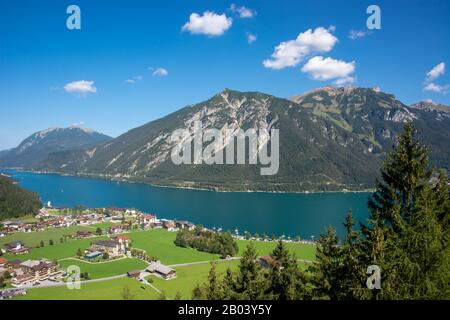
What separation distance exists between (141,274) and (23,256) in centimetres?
1983

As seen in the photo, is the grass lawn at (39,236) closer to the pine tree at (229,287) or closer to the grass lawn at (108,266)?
the grass lawn at (108,266)

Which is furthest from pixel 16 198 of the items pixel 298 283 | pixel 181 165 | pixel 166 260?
pixel 181 165

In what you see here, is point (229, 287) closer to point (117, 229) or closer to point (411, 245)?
point (411, 245)

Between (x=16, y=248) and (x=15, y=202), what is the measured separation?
3480 cm

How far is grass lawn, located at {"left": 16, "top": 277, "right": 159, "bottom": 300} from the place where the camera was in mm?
31953

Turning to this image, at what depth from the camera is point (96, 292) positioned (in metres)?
33.6

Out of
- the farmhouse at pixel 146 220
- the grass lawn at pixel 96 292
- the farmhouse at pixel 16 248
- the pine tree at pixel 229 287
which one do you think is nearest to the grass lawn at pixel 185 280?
the grass lawn at pixel 96 292

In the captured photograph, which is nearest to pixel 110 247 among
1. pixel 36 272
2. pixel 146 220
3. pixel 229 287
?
pixel 36 272

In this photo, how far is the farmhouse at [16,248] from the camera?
51281 millimetres

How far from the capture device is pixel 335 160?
648ft

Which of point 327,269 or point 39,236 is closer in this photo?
point 327,269

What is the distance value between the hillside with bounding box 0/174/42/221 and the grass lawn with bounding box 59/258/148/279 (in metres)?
41.2

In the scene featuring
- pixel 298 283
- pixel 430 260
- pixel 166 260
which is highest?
pixel 430 260
